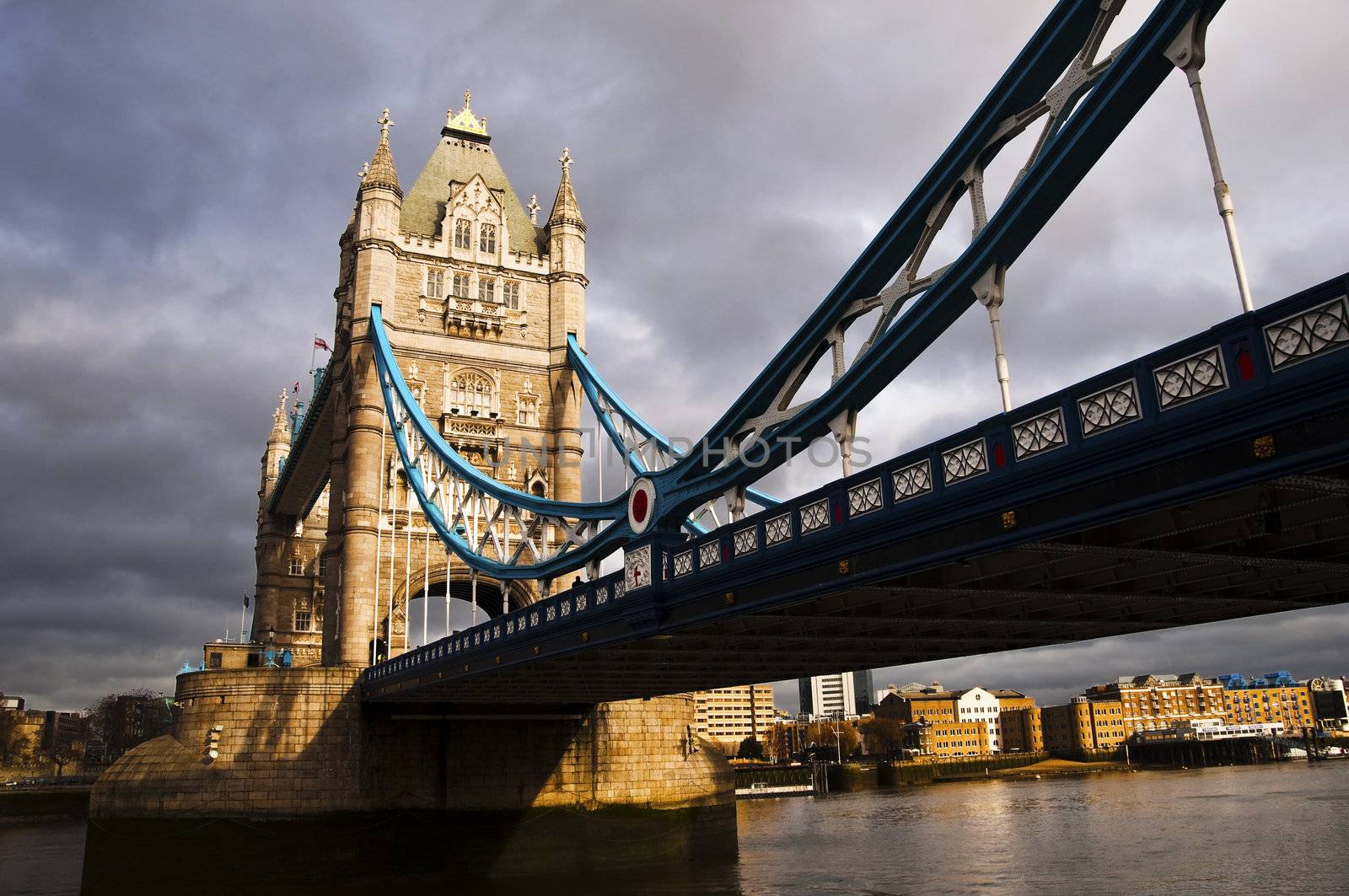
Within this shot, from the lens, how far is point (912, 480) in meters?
12.5

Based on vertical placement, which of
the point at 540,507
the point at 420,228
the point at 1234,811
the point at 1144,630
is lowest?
the point at 1234,811

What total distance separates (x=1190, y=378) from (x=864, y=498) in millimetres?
4772

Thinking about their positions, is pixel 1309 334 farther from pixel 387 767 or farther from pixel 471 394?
pixel 471 394

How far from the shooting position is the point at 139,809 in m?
29.1

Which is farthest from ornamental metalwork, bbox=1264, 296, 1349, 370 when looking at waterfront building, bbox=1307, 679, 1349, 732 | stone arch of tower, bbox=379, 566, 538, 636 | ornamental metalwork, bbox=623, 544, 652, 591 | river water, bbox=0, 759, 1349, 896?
waterfront building, bbox=1307, 679, 1349, 732

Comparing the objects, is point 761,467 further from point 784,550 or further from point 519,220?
point 519,220

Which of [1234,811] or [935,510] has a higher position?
[935,510]

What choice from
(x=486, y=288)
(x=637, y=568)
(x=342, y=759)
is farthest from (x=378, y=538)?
(x=637, y=568)

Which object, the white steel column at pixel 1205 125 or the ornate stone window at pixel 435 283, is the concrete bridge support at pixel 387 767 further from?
the white steel column at pixel 1205 125

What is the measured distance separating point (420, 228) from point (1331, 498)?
35.7 meters

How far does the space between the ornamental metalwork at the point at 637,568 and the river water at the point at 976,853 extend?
37.2 feet

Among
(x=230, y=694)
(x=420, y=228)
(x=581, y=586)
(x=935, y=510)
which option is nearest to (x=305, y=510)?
(x=420, y=228)

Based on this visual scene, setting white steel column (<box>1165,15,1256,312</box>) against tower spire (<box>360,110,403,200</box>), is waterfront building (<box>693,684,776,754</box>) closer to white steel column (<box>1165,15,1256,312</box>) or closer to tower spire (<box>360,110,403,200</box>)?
tower spire (<box>360,110,403,200</box>)

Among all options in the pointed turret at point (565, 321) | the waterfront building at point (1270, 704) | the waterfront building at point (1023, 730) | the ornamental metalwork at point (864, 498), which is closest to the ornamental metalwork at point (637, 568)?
the ornamental metalwork at point (864, 498)
